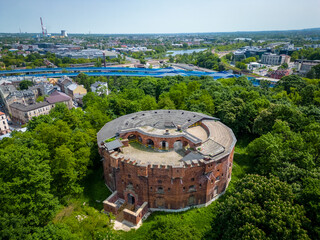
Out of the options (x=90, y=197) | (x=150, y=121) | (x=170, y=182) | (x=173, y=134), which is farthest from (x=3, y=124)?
(x=170, y=182)

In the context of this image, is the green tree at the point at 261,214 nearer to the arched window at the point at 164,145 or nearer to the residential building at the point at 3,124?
the arched window at the point at 164,145

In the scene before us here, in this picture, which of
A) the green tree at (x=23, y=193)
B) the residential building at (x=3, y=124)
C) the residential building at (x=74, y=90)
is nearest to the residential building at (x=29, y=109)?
the residential building at (x=3, y=124)

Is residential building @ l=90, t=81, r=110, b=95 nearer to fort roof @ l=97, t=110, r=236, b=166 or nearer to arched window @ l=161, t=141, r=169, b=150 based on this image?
fort roof @ l=97, t=110, r=236, b=166

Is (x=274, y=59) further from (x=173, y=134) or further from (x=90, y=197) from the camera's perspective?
(x=90, y=197)

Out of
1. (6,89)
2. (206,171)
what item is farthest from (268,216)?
(6,89)

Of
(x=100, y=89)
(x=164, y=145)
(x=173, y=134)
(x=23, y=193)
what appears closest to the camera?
(x=23, y=193)

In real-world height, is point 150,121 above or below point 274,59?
below

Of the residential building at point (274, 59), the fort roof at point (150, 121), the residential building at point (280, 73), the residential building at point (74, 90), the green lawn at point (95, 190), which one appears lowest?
the green lawn at point (95, 190)

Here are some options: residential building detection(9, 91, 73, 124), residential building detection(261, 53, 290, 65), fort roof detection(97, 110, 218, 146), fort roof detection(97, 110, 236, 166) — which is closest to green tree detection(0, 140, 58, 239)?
fort roof detection(97, 110, 236, 166)

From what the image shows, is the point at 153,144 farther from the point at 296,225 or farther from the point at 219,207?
the point at 296,225
